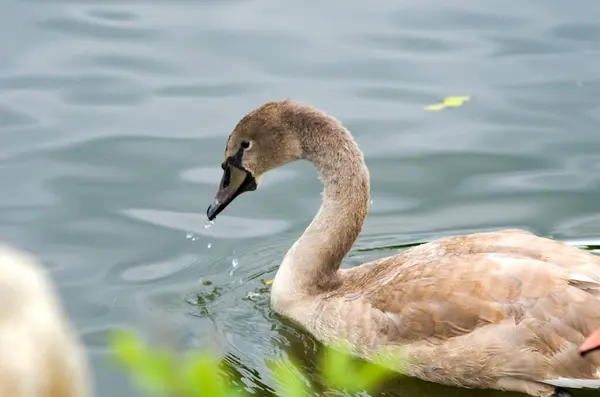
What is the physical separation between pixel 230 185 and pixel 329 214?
0.67 meters

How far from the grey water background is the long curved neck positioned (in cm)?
29

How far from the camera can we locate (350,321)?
5.83 meters

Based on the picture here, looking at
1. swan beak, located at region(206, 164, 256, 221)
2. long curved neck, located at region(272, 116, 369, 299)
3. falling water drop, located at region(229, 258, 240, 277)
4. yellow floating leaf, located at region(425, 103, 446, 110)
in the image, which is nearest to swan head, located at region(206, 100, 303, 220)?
swan beak, located at region(206, 164, 256, 221)

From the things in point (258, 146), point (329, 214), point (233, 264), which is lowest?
point (233, 264)

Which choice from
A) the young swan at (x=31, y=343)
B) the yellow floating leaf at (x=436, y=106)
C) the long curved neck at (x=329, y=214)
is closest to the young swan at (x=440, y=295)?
the long curved neck at (x=329, y=214)

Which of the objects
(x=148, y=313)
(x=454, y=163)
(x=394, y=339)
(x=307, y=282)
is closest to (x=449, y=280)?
(x=394, y=339)

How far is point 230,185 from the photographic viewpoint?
670 centimetres

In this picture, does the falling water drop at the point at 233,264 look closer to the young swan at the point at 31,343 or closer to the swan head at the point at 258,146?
the swan head at the point at 258,146

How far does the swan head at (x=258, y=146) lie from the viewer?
6402 millimetres

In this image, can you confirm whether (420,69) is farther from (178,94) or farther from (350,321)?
(350,321)

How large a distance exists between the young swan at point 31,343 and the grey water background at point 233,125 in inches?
161

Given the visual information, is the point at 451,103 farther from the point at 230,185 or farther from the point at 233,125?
the point at 230,185

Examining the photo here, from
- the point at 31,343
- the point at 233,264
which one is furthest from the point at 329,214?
the point at 31,343

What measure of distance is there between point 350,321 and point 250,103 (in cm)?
374
